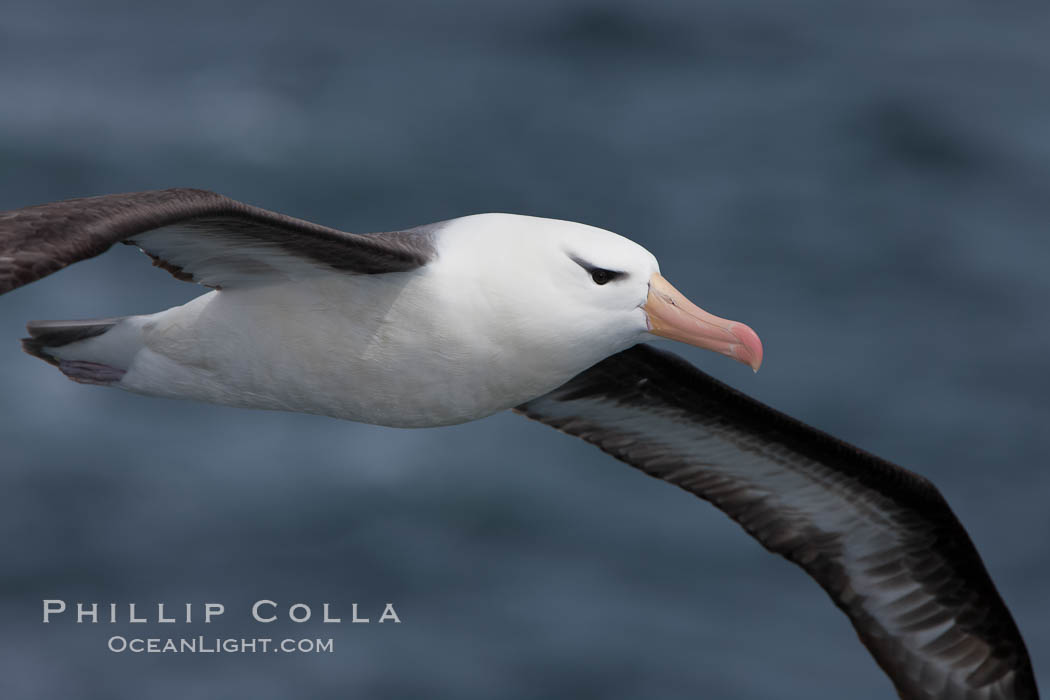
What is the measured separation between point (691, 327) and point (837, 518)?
116 inches

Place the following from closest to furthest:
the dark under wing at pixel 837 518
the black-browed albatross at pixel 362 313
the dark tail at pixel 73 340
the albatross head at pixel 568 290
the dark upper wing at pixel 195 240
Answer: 1. the dark upper wing at pixel 195 240
2. the black-browed albatross at pixel 362 313
3. the albatross head at pixel 568 290
4. the dark tail at pixel 73 340
5. the dark under wing at pixel 837 518

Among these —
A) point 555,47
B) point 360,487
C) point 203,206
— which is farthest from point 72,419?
point 203,206

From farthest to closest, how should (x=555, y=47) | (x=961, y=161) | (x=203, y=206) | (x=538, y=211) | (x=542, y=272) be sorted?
(x=555, y=47) < (x=961, y=161) < (x=538, y=211) < (x=542, y=272) < (x=203, y=206)

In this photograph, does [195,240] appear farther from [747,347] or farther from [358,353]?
[747,347]

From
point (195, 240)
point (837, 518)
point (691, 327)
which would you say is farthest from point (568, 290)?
point (837, 518)

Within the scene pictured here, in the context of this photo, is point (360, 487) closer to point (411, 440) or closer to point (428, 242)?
point (411, 440)

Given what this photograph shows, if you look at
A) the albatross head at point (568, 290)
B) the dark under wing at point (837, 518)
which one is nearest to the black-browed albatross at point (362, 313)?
the albatross head at point (568, 290)

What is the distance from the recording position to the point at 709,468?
981cm

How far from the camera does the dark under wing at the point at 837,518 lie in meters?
9.48

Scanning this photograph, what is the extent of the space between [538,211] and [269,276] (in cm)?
1222

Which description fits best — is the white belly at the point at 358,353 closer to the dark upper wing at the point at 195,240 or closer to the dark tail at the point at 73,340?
the dark upper wing at the point at 195,240

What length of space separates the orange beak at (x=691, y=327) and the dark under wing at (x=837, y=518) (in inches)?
74.6

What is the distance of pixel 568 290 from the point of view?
23.6 feet

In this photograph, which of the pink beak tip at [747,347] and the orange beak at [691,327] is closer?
the orange beak at [691,327]
